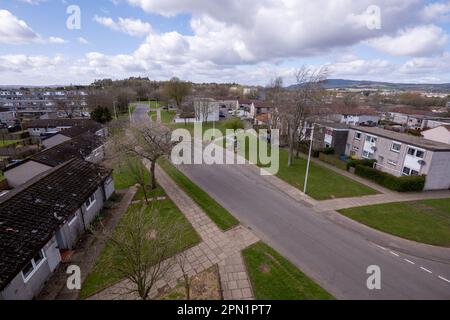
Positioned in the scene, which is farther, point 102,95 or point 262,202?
point 102,95

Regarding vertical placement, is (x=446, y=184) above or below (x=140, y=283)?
below

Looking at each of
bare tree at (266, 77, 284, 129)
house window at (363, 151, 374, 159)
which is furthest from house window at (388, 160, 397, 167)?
bare tree at (266, 77, 284, 129)

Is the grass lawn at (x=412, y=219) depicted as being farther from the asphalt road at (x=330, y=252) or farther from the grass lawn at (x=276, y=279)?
the grass lawn at (x=276, y=279)

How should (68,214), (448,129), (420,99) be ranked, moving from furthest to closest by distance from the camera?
(420,99) < (448,129) < (68,214)

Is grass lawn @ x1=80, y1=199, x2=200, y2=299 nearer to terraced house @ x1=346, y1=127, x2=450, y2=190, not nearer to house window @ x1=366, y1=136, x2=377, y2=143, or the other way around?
terraced house @ x1=346, y1=127, x2=450, y2=190

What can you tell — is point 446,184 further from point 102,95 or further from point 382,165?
point 102,95

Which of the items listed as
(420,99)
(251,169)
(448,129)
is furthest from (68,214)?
(420,99)
